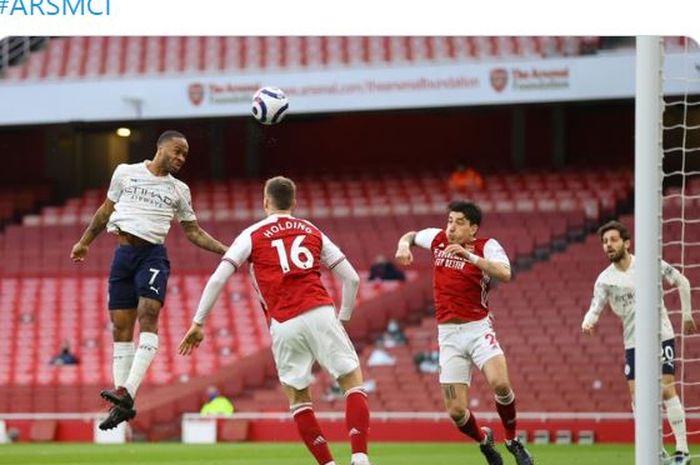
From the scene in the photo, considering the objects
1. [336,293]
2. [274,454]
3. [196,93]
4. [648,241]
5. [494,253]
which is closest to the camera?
[648,241]

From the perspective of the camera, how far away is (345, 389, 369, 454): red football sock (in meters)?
9.52

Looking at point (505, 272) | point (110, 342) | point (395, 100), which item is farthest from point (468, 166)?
point (505, 272)

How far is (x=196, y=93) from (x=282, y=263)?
17.1 m

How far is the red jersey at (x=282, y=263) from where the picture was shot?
9.66 m

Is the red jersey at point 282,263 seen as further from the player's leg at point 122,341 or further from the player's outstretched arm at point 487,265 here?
the player's leg at point 122,341

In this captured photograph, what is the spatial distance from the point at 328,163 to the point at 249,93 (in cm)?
571

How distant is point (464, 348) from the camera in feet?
37.1

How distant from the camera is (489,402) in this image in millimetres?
21234

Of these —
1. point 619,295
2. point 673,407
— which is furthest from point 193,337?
point 673,407

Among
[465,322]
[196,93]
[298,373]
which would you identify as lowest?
[298,373]

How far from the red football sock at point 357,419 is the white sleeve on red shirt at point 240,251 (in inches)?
43.3

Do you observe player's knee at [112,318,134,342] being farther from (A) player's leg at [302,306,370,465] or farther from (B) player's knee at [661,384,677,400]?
(B) player's knee at [661,384,677,400]

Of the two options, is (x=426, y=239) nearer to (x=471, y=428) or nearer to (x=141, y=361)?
(x=471, y=428)

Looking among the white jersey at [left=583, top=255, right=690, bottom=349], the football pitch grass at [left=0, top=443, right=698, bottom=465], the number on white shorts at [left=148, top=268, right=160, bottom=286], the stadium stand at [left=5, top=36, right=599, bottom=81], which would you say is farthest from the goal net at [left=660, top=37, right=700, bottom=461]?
the number on white shorts at [left=148, top=268, right=160, bottom=286]
